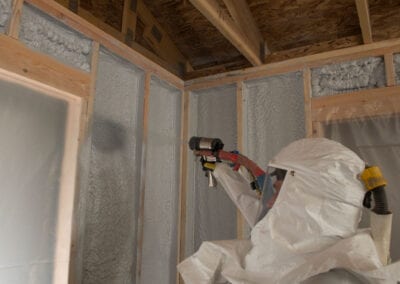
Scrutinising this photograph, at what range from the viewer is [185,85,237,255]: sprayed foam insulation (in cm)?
254

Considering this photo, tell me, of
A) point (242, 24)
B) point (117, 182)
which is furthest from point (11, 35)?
point (242, 24)

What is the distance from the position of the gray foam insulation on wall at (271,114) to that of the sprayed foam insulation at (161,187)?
614mm

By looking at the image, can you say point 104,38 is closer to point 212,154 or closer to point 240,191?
point 212,154

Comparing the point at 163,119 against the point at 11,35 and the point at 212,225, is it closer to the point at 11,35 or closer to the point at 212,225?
the point at 212,225

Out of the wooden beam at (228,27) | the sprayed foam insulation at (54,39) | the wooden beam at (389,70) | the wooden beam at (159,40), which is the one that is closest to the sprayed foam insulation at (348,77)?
the wooden beam at (389,70)

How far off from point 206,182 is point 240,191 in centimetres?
109

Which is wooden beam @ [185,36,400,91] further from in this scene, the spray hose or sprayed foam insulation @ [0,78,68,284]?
the spray hose

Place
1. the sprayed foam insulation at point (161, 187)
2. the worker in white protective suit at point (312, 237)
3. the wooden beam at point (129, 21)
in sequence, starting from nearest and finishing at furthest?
the worker in white protective suit at point (312, 237) < the sprayed foam insulation at point (161, 187) < the wooden beam at point (129, 21)

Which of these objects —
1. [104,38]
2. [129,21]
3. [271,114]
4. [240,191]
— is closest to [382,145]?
[271,114]

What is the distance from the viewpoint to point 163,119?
2643 millimetres

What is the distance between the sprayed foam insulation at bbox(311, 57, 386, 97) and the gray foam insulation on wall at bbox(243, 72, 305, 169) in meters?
0.13

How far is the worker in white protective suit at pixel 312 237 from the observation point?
899 millimetres

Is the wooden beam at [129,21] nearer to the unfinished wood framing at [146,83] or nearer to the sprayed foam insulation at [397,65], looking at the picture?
the unfinished wood framing at [146,83]

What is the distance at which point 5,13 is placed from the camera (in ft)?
5.05
